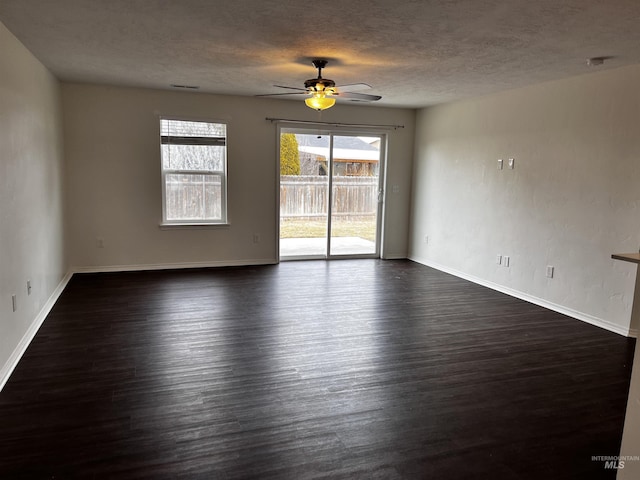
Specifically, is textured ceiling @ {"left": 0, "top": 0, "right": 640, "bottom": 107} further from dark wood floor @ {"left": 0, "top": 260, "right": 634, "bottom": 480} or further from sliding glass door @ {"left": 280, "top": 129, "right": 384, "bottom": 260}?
dark wood floor @ {"left": 0, "top": 260, "right": 634, "bottom": 480}

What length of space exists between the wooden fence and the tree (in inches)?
3.6

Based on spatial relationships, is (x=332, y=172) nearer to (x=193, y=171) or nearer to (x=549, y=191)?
(x=193, y=171)

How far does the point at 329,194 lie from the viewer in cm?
685

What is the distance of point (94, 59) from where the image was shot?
13.5 feet

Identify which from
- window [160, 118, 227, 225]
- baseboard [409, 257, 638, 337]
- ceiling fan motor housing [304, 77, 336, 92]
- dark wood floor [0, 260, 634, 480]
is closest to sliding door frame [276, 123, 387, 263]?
window [160, 118, 227, 225]

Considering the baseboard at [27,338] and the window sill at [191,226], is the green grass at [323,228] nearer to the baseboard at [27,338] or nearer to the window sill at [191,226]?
the window sill at [191,226]

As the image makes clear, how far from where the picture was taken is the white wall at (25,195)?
2.99 meters

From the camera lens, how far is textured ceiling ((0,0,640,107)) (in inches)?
105

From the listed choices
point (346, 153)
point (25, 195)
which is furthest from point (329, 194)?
point (25, 195)

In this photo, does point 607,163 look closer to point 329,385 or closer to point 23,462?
point 329,385

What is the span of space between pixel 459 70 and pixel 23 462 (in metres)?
4.29

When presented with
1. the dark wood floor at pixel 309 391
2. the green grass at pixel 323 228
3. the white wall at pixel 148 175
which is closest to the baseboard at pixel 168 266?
the white wall at pixel 148 175

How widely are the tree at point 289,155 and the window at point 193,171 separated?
848 millimetres

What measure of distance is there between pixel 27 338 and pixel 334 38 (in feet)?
10.5
